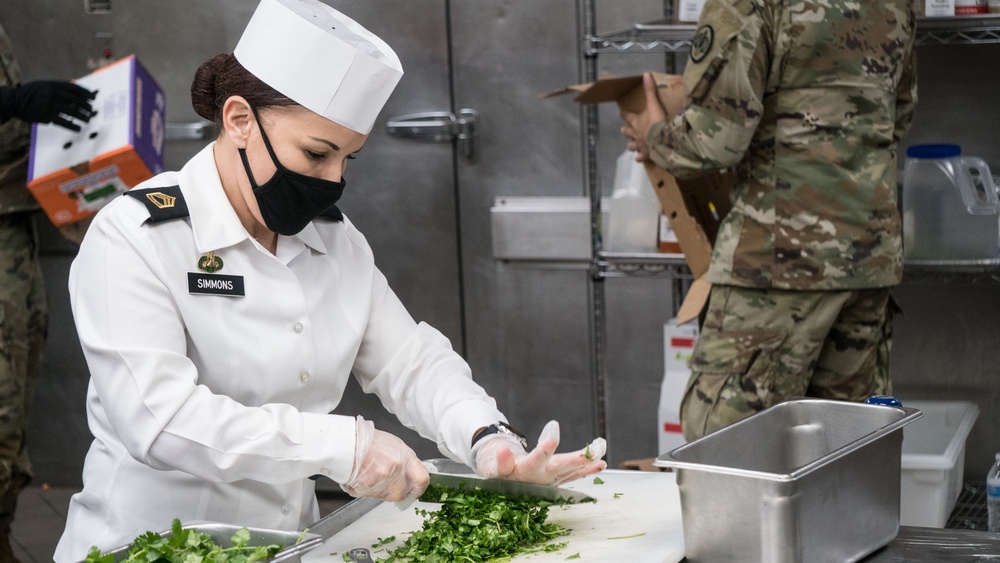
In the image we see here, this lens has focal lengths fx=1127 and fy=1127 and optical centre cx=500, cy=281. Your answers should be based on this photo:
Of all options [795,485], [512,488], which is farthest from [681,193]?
[795,485]

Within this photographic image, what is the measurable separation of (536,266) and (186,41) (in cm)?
143

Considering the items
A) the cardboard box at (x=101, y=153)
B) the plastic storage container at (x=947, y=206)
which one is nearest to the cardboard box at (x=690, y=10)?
the plastic storage container at (x=947, y=206)

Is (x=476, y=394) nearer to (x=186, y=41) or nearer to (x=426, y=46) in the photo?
(x=426, y=46)

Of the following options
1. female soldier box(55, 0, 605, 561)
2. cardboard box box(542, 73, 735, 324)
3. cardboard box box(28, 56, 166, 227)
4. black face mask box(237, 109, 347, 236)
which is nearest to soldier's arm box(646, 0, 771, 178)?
cardboard box box(542, 73, 735, 324)

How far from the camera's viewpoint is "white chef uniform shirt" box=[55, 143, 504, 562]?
151 centimetres

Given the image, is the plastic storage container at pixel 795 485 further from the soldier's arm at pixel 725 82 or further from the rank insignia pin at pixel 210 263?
the soldier's arm at pixel 725 82

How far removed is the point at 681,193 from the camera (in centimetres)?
288

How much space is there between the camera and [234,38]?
12.5ft

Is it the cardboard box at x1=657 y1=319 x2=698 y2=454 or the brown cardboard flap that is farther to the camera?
the cardboard box at x1=657 y1=319 x2=698 y2=454

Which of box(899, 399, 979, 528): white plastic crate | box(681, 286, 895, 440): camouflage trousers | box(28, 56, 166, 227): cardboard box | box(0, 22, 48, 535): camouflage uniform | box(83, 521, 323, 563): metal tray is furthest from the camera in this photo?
box(0, 22, 48, 535): camouflage uniform

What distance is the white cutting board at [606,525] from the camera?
153 cm

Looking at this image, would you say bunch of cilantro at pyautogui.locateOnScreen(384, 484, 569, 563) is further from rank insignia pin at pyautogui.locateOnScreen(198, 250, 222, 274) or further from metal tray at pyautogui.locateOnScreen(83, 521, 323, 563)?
rank insignia pin at pyautogui.locateOnScreen(198, 250, 222, 274)

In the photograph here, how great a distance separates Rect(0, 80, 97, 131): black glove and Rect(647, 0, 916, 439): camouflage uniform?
1.62 m

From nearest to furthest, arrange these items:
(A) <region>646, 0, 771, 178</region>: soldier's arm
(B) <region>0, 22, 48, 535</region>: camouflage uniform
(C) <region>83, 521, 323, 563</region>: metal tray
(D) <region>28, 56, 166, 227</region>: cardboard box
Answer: (C) <region>83, 521, 323, 563</region>: metal tray < (A) <region>646, 0, 771, 178</region>: soldier's arm < (D) <region>28, 56, 166, 227</region>: cardboard box < (B) <region>0, 22, 48, 535</region>: camouflage uniform
